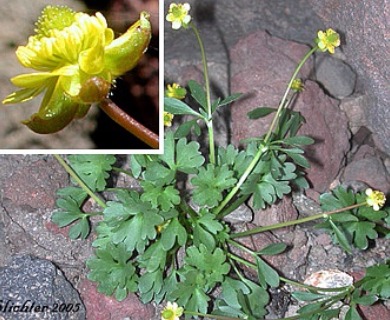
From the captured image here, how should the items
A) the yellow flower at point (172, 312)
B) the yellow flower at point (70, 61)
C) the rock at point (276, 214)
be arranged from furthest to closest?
the rock at point (276, 214) < the yellow flower at point (172, 312) < the yellow flower at point (70, 61)

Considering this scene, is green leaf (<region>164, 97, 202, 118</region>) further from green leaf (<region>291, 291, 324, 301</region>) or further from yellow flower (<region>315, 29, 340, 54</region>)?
green leaf (<region>291, 291, 324, 301</region>)

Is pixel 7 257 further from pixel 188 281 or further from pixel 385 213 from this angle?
pixel 385 213

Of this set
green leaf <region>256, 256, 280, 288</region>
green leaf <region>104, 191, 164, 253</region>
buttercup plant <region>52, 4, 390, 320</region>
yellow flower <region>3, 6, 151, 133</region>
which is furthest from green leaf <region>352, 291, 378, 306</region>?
yellow flower <region>3, 6, 151, 133</region>

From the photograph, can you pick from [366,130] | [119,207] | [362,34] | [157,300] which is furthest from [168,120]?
[366,130]

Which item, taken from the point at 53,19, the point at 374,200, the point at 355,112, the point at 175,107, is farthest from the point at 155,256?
the point at 355,112

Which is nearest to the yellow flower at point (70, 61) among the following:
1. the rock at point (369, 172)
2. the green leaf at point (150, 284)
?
the green leaf at point (150, 284)

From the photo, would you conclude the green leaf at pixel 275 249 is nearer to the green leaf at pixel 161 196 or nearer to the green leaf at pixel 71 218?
the green leaf at pixel 161 196

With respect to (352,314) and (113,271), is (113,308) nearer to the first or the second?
(113,271)
